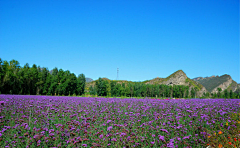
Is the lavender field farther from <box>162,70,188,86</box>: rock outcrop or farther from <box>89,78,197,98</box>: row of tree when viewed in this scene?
<box>162,70,188,86</box>: rock outcrop

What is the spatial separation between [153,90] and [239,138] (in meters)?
74.9

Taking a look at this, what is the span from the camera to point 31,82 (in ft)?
162

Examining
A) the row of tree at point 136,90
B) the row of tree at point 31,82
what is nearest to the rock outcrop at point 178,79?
the row of tree at point 136,90

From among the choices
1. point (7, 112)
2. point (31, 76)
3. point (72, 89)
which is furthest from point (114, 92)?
point (7, 112)

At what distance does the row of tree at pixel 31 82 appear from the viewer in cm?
4128

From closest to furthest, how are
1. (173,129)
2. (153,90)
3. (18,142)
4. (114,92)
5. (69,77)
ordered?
(18,142) → (173,129) → (69,77) → (114,92) → (153,90)

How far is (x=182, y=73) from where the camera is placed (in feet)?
408

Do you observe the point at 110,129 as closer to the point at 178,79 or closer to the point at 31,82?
the point at 31,82

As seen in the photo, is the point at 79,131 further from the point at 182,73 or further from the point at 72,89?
the point at 182,73

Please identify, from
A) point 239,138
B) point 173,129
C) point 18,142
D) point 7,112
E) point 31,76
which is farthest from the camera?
point 31,76

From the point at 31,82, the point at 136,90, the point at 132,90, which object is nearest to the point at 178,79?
the point at 136,90

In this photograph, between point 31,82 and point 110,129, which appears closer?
point 110,129

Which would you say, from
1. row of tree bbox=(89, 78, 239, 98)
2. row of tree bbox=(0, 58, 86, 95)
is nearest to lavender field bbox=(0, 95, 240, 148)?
row of tree bbox=(0, 58, 86, 95)

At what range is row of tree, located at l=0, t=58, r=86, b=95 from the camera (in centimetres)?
4128
